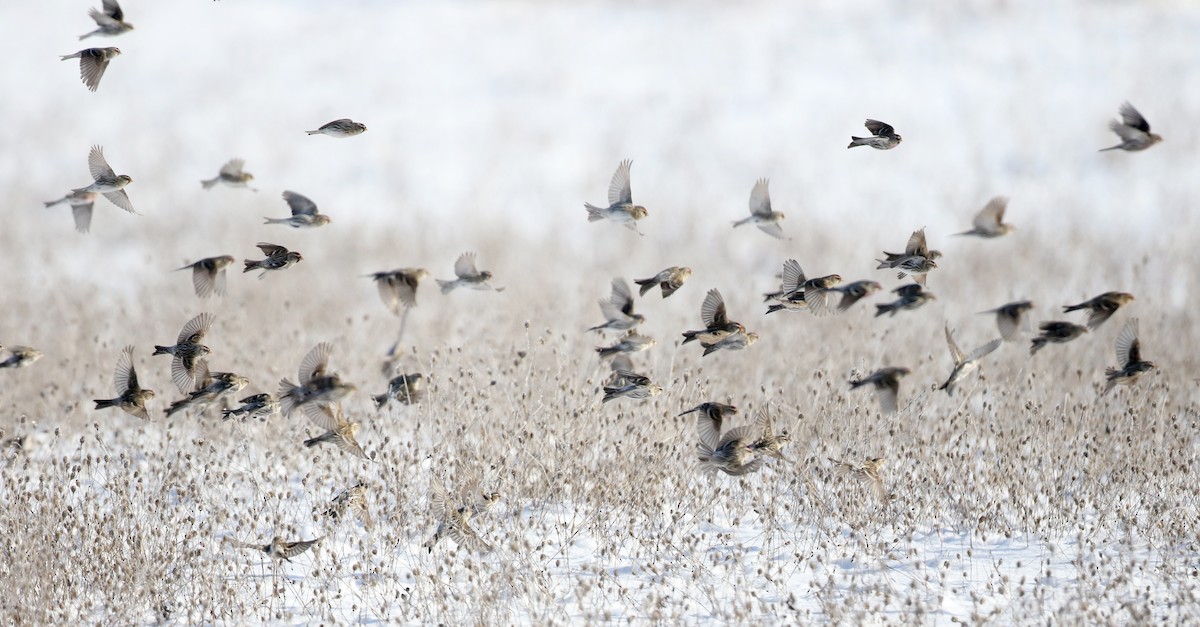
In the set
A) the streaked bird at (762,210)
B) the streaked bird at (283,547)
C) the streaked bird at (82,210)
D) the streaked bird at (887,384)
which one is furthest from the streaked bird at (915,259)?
the streaked bird at (82,210)

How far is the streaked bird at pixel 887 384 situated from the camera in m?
6.15

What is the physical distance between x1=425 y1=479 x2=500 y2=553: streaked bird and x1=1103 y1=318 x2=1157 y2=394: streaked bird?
342cm

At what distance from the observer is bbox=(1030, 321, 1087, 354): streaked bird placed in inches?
231

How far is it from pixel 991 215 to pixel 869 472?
1672 mm

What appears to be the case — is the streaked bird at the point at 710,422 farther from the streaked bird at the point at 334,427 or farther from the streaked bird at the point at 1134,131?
the streaked bird at the point at 1134,131

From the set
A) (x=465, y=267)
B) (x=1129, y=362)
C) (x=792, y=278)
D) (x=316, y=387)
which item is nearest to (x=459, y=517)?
(x=316, y=387)

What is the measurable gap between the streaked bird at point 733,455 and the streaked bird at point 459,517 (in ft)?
3.79

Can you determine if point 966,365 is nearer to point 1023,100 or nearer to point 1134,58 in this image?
point 1023,100

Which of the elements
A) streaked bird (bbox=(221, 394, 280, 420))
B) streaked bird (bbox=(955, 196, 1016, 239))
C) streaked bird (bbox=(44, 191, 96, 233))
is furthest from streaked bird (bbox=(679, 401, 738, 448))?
streaked bird (bbox=(44, 191, 96, 233))

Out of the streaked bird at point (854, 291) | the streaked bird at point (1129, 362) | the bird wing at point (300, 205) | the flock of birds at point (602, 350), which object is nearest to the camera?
the flock of birds at point (602, 350)

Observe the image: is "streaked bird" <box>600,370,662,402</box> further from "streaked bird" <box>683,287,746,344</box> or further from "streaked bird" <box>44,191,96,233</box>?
"streaked bird" <box>44,191,96,233</box>

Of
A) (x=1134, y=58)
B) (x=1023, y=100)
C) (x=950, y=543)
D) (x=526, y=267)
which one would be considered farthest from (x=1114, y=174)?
(x=950, y=543)

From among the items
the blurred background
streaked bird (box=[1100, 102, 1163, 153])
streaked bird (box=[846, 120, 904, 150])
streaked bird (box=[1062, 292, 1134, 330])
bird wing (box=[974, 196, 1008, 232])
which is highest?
streaked bird (box=[1100, 102, 1163, 153])

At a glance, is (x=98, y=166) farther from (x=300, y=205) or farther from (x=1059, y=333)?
(x=1059, y=333)
